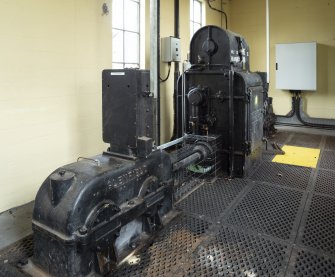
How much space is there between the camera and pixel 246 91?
9.93ft

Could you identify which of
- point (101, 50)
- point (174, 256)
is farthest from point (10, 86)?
point (174, 256)

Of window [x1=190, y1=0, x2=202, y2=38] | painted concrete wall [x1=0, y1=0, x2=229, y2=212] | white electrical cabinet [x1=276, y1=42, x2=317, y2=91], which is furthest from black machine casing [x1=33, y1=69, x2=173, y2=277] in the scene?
white electrical cabinet [x1=276, y1=42, x2=317, y2=91]

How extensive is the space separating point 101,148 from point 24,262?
1.71 metres

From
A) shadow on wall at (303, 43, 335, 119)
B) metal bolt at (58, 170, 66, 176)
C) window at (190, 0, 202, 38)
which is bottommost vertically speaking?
metal bolt at (58, 170, 66, 176)

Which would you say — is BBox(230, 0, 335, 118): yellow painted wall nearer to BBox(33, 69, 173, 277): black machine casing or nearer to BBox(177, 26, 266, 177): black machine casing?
BBox(177, 26, 266, 177): black machine casing

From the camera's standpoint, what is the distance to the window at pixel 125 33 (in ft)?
11.6

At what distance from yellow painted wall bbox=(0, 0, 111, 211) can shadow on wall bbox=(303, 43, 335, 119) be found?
427cm

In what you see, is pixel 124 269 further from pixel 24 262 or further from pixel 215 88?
pixel 215 88

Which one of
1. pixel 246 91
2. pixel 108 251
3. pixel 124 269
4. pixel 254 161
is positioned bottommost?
pixel 124 269

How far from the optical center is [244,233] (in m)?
2.06

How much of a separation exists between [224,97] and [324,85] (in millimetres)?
3510

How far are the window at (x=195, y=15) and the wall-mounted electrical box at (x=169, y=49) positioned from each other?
1.21 m

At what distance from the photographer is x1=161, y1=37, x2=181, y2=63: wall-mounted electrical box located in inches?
158

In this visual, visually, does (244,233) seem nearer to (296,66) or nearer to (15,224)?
(15,224)
